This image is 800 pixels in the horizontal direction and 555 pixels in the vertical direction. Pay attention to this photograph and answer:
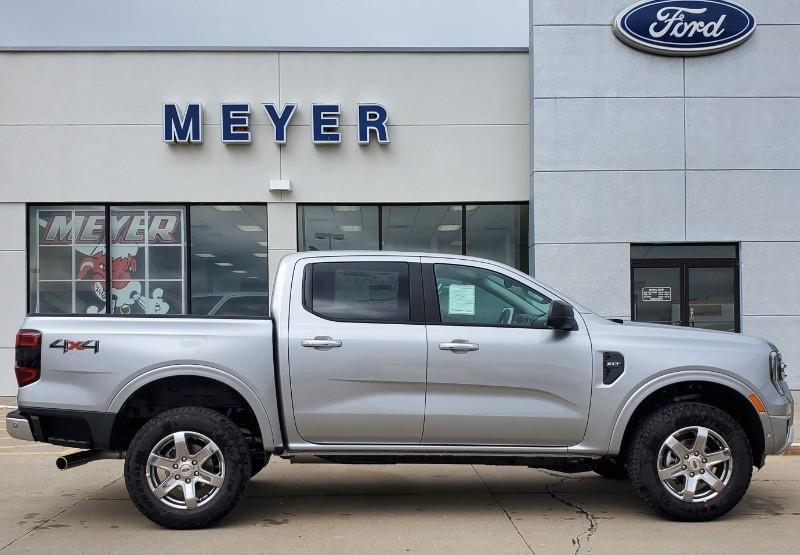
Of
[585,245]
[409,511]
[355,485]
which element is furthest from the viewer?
[585,245]

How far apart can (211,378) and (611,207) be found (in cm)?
946

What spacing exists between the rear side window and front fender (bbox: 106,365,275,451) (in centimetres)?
77

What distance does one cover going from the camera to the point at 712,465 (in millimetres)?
5852

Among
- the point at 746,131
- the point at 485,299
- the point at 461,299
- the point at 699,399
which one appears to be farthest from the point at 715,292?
the point at 461,299

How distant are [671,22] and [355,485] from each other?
1014cm

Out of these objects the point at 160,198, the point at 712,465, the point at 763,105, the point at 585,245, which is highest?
the point at 763,105

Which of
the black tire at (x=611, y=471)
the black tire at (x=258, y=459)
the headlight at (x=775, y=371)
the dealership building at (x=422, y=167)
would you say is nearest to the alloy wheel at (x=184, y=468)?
the black tire at (x=258, y=459)

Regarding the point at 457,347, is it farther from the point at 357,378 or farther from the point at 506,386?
the point at 357,378

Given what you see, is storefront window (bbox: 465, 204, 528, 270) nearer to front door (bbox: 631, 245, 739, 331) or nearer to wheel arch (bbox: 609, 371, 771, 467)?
front door (bbox: 631, 245, 739, 331)

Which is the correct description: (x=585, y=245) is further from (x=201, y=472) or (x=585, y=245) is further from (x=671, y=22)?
(x=201, y=472)

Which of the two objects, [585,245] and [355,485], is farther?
[585,245]

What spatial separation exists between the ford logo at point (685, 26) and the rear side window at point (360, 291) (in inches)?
370

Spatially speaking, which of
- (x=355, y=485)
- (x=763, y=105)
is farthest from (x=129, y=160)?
(x=763, y=105)

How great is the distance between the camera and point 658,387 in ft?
19.3
